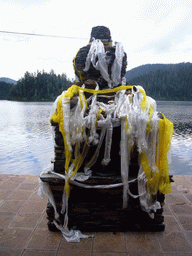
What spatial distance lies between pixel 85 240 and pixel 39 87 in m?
40.3

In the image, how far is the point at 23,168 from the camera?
4164 millimetres

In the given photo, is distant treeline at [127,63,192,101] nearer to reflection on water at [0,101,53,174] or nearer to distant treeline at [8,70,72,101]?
distant treeline at [8,70,72,101]

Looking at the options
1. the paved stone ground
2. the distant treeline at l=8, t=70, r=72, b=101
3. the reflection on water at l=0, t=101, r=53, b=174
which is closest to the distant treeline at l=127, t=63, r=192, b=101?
the distant treeline at l=8, t=70, r=72, b=101

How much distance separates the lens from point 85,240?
1955 mm

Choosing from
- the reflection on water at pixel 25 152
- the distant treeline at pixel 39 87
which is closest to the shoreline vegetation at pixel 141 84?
the distant treeline at pixel 39 87

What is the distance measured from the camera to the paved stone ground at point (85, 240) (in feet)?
5.96

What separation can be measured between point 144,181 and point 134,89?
38.4 inches

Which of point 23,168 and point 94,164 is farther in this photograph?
point 23,168

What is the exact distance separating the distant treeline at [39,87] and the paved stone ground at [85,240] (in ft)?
115

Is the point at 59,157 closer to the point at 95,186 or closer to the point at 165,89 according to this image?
the point at 95,186

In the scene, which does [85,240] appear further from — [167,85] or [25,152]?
[167,85]

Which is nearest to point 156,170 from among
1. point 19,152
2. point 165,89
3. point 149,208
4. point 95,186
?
point 149,208

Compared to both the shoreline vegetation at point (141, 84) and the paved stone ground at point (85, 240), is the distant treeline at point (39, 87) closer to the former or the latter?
the shoreline vegetation at point (141, 84)

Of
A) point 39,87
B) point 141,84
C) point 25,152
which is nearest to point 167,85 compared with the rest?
point 141,84
